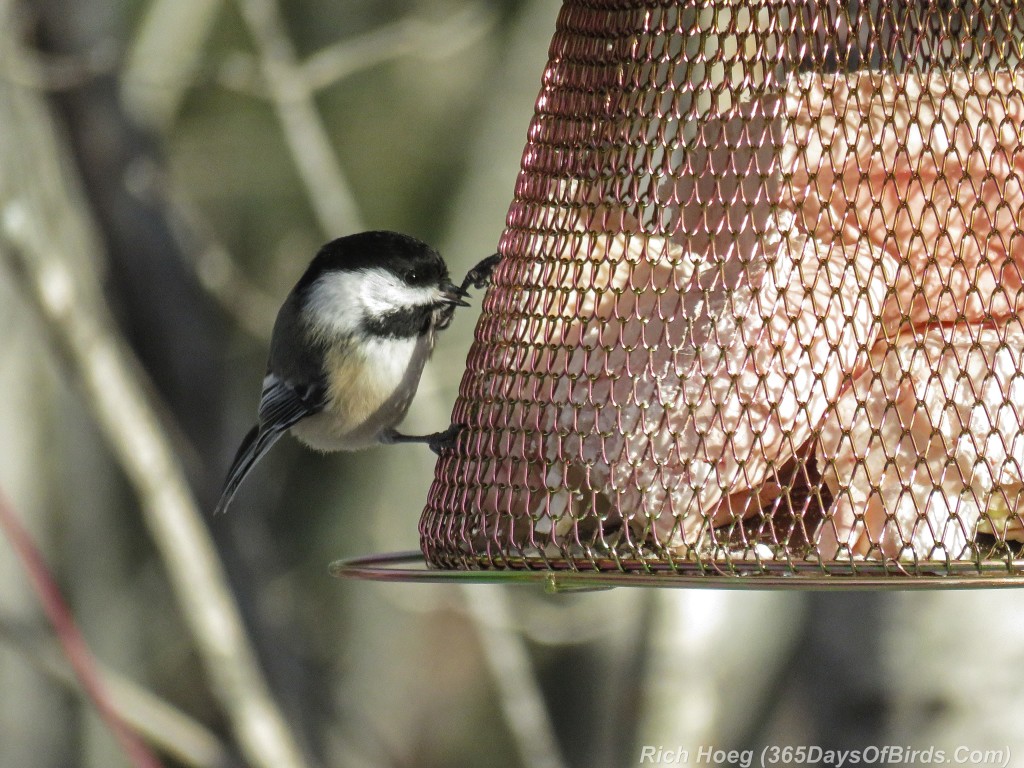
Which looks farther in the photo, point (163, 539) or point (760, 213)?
point (163, 539)

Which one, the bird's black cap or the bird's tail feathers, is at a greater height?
the bird's black cap

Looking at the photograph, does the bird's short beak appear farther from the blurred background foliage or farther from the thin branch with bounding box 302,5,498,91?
the thin branch with bounding box 302,5,498,91

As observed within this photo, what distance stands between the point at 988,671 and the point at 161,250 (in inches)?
145

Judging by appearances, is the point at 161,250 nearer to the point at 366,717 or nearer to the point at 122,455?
the point at 122,455

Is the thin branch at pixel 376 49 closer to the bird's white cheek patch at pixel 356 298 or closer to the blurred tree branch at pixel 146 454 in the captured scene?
the blurred tree branch at pixel 146 454

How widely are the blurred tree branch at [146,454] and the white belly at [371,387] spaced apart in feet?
4.64

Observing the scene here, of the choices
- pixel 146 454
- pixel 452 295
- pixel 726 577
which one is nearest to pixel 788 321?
pixel 726 577

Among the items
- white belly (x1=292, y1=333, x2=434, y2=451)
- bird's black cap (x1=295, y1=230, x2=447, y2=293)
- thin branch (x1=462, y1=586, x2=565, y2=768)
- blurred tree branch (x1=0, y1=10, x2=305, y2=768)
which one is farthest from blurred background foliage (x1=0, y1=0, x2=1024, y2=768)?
bird's black cap (x1=295, y1=230, x2=447, y2=293)

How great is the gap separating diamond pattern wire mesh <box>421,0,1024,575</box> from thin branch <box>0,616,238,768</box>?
2774 mm

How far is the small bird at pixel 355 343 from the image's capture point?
3.41 m

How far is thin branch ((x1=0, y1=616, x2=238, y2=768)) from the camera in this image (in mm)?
4867

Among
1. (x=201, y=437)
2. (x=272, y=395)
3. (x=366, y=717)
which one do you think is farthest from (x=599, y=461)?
(x=366, y=717)

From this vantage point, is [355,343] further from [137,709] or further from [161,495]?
[137,709]

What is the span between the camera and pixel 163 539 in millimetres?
5004
